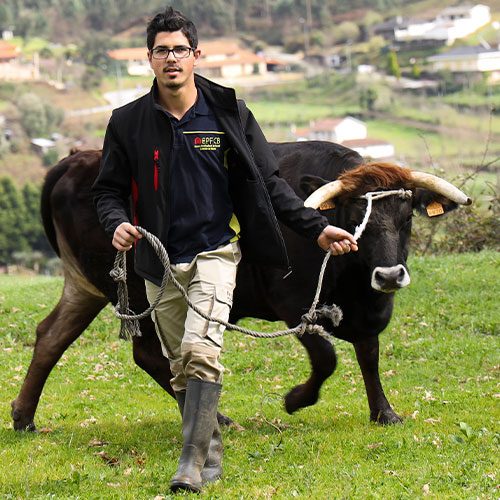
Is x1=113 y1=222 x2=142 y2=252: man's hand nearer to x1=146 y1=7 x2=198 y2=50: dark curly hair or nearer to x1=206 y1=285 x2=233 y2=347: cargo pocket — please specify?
x1=206 y1=285 x2=233 y2=347: cargo pocket

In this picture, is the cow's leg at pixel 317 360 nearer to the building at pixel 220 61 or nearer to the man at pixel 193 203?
the man at pixel 193 203

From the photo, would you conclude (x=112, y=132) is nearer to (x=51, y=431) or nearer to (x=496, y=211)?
(x=51, y=431)

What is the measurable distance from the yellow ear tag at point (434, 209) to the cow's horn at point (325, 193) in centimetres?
74

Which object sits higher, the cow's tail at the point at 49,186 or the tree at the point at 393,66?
the cow's tail at the point at 49,186

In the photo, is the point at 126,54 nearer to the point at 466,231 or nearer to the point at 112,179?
the point at 466,231

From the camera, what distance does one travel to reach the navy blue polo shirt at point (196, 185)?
5008 mm

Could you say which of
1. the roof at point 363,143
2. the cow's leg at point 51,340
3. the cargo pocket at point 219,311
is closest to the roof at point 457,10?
the roof at point 363,143

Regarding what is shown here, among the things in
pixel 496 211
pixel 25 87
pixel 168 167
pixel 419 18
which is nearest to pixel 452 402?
pixel 168 167

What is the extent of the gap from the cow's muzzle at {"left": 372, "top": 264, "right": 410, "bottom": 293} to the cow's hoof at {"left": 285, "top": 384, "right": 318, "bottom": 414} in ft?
3.41

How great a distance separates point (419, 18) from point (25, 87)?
224 ft

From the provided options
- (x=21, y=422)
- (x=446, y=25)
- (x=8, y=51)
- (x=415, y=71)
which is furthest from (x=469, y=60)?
(x=21, y=422)

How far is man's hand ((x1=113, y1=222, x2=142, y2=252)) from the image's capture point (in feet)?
16.1

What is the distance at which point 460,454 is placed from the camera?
539 centimetres

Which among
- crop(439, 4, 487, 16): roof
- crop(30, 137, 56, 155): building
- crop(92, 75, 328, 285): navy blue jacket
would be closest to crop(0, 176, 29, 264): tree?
crop(30, 137, 56, 155): building
